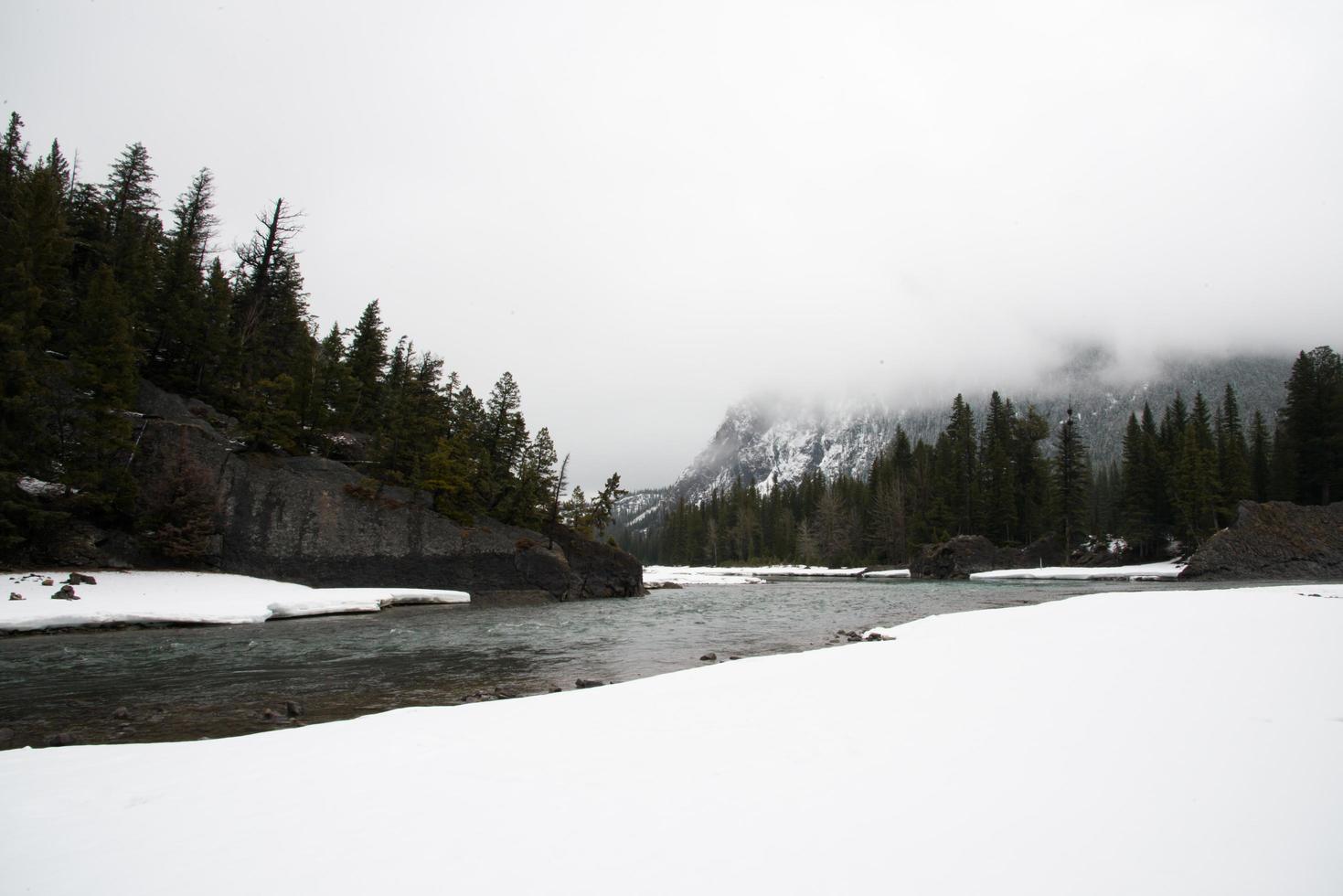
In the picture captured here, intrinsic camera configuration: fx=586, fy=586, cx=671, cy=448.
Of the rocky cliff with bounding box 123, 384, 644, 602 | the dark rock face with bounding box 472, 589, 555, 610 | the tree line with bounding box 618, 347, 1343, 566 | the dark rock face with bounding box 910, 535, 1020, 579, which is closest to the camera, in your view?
the rocky cliff with bounding box 123, 384, 644, 602

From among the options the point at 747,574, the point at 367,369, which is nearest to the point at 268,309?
the point at 367,369

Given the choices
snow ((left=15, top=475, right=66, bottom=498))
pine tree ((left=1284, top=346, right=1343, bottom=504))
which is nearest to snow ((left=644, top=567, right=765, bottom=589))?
snow ((left=15, top=475, right=66, bottom=498))

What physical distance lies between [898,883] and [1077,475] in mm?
81477

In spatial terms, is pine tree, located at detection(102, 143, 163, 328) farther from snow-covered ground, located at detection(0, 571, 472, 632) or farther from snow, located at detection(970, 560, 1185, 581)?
snow, located at detection(970, 560, 1185, 581)

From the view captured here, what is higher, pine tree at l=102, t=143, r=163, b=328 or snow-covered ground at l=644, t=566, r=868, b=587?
pine tree at l=102, t=143, r=163, b=328

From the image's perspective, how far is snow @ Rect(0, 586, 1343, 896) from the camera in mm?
3049

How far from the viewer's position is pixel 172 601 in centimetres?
2291

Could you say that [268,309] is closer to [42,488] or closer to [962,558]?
[42,488]

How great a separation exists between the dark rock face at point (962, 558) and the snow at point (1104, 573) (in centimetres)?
153

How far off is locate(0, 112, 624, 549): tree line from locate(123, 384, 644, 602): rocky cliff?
4.58 ft

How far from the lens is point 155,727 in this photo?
331 inches

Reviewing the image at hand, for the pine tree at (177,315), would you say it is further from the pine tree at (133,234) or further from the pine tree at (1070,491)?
the pine tree at (1070,491)

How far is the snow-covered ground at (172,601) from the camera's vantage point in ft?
62.0

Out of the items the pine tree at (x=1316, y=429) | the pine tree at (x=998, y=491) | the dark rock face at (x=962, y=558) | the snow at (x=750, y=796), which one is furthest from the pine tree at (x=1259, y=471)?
the snow at (x=750, y=796)
